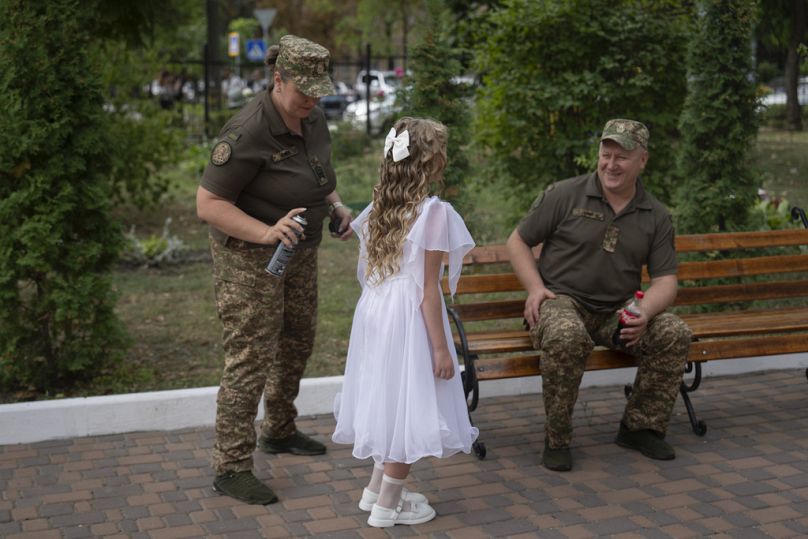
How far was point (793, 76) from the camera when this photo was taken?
17.4 metres

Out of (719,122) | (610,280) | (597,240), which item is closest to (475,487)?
(610,280)

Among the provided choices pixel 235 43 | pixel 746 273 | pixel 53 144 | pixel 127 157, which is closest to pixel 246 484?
pixel 53 144

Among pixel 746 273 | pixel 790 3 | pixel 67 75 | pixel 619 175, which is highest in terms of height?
pixel 790 3

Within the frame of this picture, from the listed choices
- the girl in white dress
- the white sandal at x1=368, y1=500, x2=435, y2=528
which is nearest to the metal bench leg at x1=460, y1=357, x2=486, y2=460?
the girl in white dress

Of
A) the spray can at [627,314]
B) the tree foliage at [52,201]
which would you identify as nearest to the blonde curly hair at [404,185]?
the spray can at [627,314]

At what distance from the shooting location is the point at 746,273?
609 centimetres

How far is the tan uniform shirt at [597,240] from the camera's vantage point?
5.12 m

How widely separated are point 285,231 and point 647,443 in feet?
7.02

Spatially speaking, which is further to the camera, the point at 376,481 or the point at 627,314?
the point at 627,314

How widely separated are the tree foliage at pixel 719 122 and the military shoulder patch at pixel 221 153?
164 inches

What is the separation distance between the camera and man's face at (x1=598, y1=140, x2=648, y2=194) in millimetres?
5047

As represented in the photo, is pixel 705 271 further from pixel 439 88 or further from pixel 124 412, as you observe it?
pixel 124 412

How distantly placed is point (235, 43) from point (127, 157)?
19615 mm

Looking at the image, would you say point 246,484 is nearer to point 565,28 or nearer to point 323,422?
point 323,422
